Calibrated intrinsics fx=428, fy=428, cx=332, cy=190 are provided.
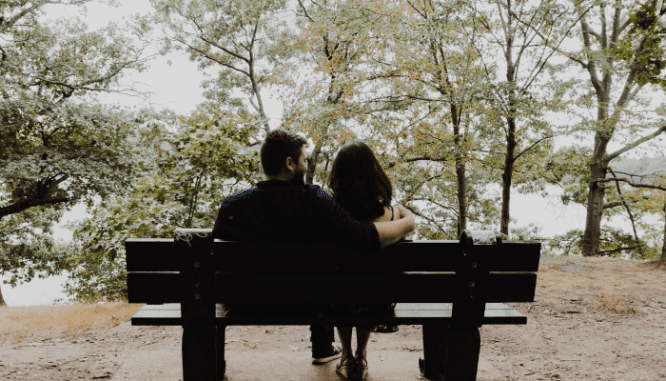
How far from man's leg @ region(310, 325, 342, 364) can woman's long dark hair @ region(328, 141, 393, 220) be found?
0.98 m

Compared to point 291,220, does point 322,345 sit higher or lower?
lower

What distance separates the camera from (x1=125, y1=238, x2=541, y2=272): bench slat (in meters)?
1.78

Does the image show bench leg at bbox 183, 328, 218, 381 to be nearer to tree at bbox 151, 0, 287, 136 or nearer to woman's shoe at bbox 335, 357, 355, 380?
woman's shoe at bbox 335, 357, 355, 380

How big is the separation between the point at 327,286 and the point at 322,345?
3.82 feet

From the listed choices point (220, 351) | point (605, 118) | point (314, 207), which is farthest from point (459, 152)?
point (314, 207)

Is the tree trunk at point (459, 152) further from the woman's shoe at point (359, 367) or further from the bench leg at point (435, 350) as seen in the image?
the woman's shoe at point (359, 367)

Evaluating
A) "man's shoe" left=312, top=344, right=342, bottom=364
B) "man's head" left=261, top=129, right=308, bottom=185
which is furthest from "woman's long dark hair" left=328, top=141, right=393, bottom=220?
"man's shoe" left=312, top=344, right=342, bottom=364

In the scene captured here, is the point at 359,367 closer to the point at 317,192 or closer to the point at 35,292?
the point at 317,192

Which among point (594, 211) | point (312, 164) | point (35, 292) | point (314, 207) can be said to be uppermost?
point (312, 164)

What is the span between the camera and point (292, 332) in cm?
375

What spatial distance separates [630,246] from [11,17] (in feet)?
67.3

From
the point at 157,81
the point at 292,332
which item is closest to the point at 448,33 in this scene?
the point at 292,332

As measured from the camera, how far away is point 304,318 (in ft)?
6.14

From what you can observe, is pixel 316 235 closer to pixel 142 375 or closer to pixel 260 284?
pixel 260 284
